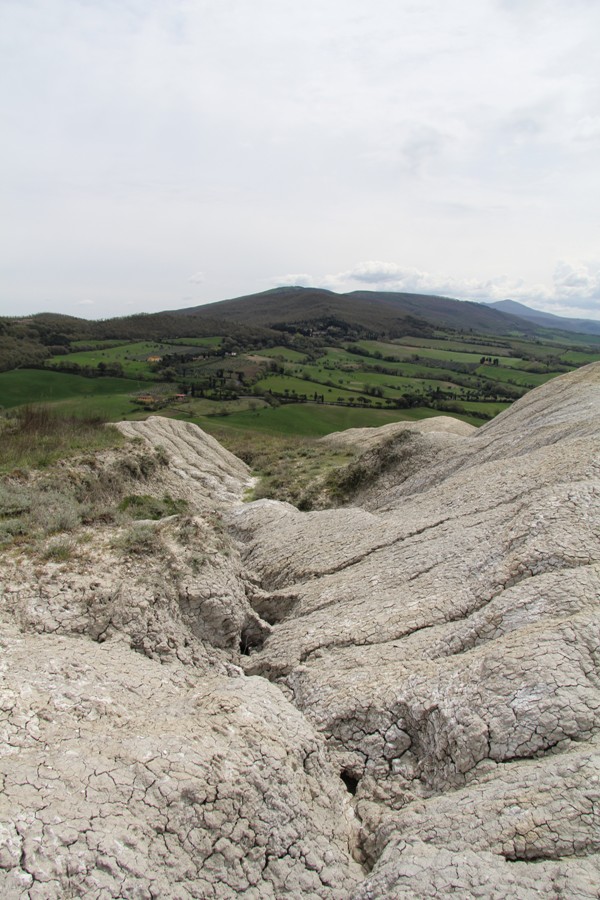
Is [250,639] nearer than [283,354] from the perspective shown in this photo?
Yes

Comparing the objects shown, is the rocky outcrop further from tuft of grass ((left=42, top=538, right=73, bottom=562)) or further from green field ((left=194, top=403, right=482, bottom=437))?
green field ((left=194, top=403, right=482, bottom=437))

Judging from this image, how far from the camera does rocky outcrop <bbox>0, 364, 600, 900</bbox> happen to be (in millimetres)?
6945

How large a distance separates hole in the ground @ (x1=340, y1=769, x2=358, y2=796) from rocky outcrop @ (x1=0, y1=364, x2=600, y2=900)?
2.0 inches

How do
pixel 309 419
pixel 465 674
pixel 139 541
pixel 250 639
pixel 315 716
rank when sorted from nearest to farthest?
pixel 465 674 → pixel 315 716 → pixel 250 639 → pixel 139 541 → pixel 309 419

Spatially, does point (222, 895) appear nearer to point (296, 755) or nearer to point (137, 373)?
point (296, 755)

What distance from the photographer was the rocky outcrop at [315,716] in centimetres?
695

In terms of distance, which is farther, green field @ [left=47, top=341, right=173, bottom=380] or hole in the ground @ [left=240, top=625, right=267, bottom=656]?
green field @ [left=47, top=341, right=173, bottom=380]

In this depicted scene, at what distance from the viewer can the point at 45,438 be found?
31.6m

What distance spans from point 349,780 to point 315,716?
1313mm

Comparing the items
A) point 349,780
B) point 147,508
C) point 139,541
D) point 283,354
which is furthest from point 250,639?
point 283,354

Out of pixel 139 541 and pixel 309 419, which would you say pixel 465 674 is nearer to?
pixel 139 541

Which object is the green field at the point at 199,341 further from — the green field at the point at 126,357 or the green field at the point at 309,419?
the green field at the point at 309,419

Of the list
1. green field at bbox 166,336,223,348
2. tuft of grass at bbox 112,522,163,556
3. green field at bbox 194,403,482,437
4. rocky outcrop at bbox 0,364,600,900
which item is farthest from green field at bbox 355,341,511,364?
rocky outcrop at bbox 0,364,600,900

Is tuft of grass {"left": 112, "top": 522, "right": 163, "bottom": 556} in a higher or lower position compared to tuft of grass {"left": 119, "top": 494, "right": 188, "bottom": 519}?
higher
